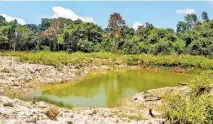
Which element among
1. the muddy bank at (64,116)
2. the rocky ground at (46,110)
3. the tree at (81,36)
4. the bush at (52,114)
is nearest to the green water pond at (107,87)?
the rocky ground at (46,110)

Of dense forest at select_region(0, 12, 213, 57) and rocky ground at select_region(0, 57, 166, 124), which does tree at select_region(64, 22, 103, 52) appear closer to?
dense forest at select_region(0, 12, 213, 57)

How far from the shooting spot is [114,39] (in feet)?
260

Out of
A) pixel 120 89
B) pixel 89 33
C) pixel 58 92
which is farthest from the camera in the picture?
pixel 89 33

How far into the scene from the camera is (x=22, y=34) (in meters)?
81.8

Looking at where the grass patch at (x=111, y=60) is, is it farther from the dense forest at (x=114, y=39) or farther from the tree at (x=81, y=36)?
the tree at (x=81, y=36)

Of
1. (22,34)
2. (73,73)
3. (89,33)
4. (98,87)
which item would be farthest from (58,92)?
(22,34)

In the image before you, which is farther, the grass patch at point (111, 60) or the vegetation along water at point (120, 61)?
the grass patch at point (111, 60)

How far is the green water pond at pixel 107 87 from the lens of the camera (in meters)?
29.2

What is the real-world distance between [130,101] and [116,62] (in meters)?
27.4

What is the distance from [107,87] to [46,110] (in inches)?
629

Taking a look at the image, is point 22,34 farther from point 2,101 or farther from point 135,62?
point 2,101

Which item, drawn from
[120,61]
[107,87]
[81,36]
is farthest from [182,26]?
[107,87]

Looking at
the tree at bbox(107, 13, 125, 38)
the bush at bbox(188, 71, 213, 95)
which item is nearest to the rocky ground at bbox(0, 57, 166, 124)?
the bush at bbox(188, 71, 213, 95)

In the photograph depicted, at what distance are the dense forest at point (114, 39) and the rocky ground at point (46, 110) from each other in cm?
3388
